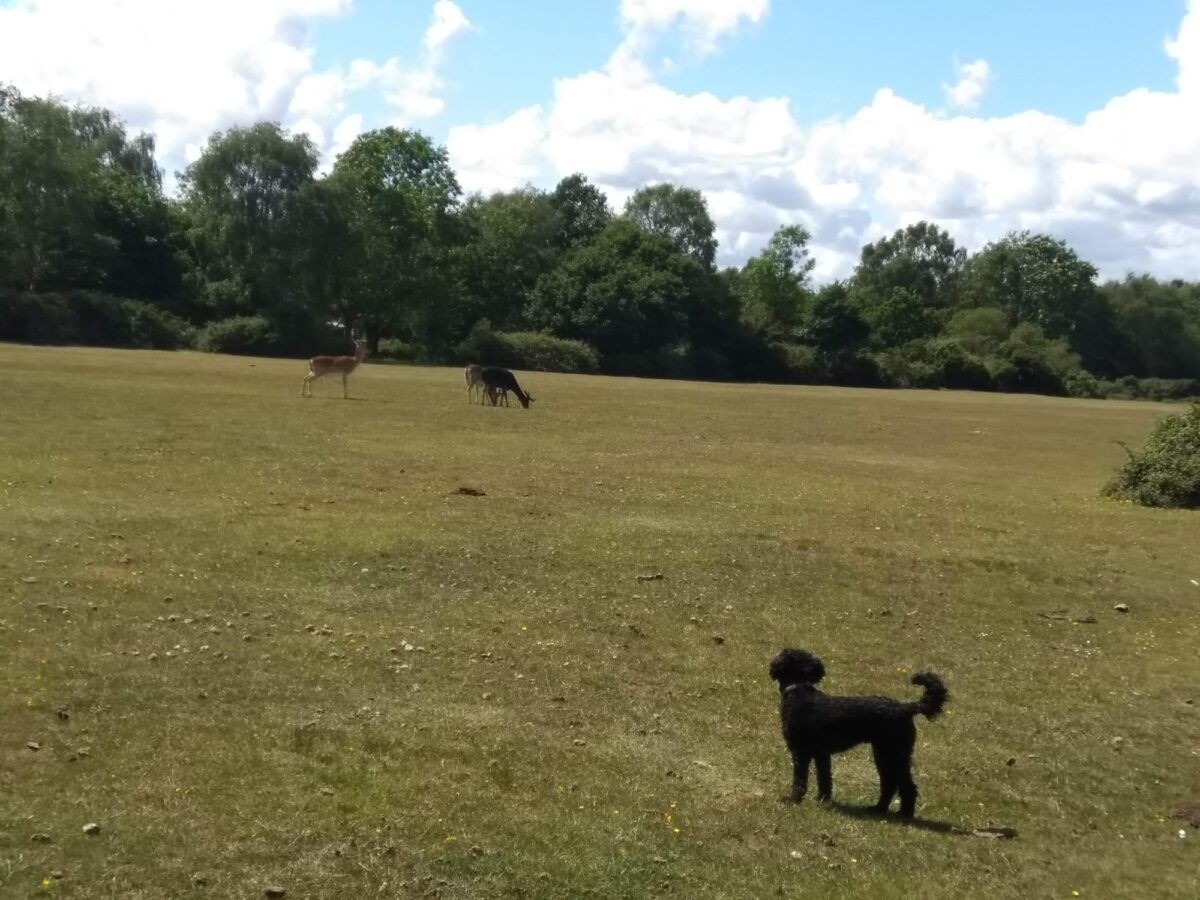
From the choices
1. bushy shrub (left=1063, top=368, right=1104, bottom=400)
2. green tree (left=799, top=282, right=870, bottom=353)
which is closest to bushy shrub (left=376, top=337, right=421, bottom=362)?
green tree (left=799, top=282, right=870, bottom=353)

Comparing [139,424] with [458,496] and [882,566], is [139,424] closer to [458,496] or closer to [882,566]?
[458,496]

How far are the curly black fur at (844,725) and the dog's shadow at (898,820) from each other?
65mm

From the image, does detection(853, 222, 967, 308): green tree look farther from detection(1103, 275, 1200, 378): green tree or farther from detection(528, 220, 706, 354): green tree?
detection(528, 220, 706, 354): green tree

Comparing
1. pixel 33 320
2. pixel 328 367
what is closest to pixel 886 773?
pixel 328 367

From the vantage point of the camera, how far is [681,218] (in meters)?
136

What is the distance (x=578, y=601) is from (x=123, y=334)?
68.1 m

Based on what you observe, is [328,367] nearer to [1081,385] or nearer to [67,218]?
[67,218]

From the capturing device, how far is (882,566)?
1819 centimetres

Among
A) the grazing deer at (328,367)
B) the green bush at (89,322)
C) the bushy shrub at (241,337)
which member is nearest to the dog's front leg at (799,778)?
the grazing deer at (328,367)

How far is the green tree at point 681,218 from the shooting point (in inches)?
5335

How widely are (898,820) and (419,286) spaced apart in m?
82.8

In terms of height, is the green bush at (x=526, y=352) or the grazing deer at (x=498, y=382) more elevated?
A: the green bush at (x=526, y=352)

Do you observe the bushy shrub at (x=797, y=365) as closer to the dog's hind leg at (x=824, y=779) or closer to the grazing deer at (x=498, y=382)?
the grazing deer at (x=498, y=382)

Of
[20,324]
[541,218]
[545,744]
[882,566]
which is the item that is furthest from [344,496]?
[541,218]
